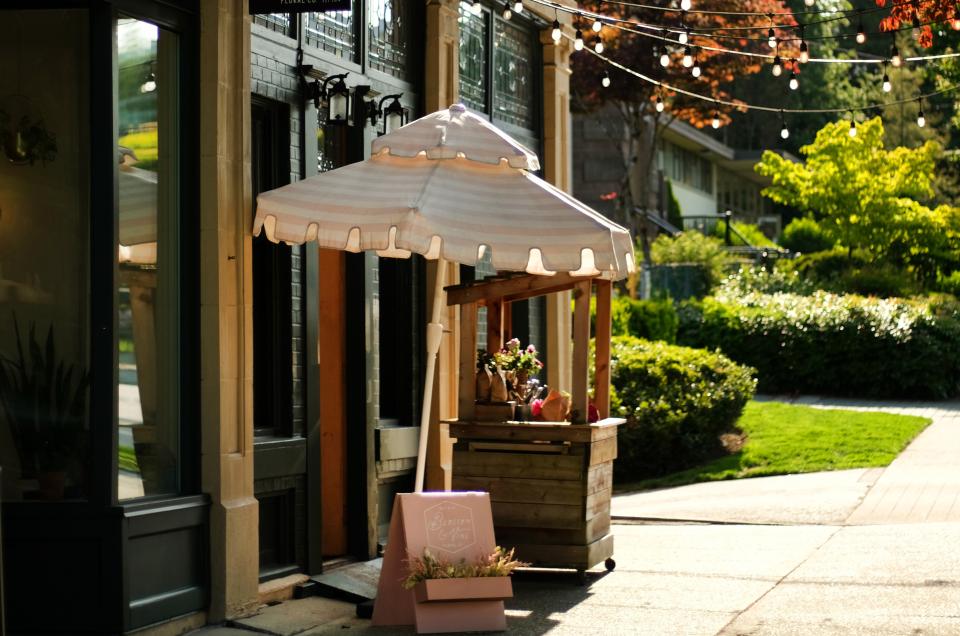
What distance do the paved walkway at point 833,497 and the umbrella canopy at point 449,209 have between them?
16.8 ft

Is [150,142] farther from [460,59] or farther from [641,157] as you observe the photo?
[641,157]

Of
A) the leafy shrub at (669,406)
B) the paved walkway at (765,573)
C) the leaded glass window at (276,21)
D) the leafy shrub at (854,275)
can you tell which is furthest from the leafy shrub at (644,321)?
the leaded glass window at (276,21)

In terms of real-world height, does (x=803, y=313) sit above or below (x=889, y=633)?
above

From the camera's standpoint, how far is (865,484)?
47.3ft

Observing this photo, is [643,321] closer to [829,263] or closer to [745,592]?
[829,263]

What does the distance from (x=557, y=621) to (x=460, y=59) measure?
5639mm

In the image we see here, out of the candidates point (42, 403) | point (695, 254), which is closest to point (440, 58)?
point (42, 403)

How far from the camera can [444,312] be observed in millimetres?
11430

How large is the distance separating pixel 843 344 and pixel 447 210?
1617cm

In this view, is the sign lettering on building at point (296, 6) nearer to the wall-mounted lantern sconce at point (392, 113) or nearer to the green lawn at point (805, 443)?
the wall-mounted lantern sconce at point (392, 113)

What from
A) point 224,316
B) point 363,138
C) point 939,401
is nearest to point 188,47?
point 224,316

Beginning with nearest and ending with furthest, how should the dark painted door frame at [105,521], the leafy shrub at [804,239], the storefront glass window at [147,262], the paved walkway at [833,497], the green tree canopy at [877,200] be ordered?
1. the dark painted door frame at [105,521]
2. the storefront glass window at [147,262]
3. the paved walkway at [833,497]
4. the green tree canopy at [877,200]
5. the leafy shrub at [804,239]

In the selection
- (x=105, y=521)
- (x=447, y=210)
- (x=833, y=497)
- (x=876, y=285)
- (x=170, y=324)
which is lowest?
(x=833, y=497)

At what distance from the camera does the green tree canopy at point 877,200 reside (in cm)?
3140
